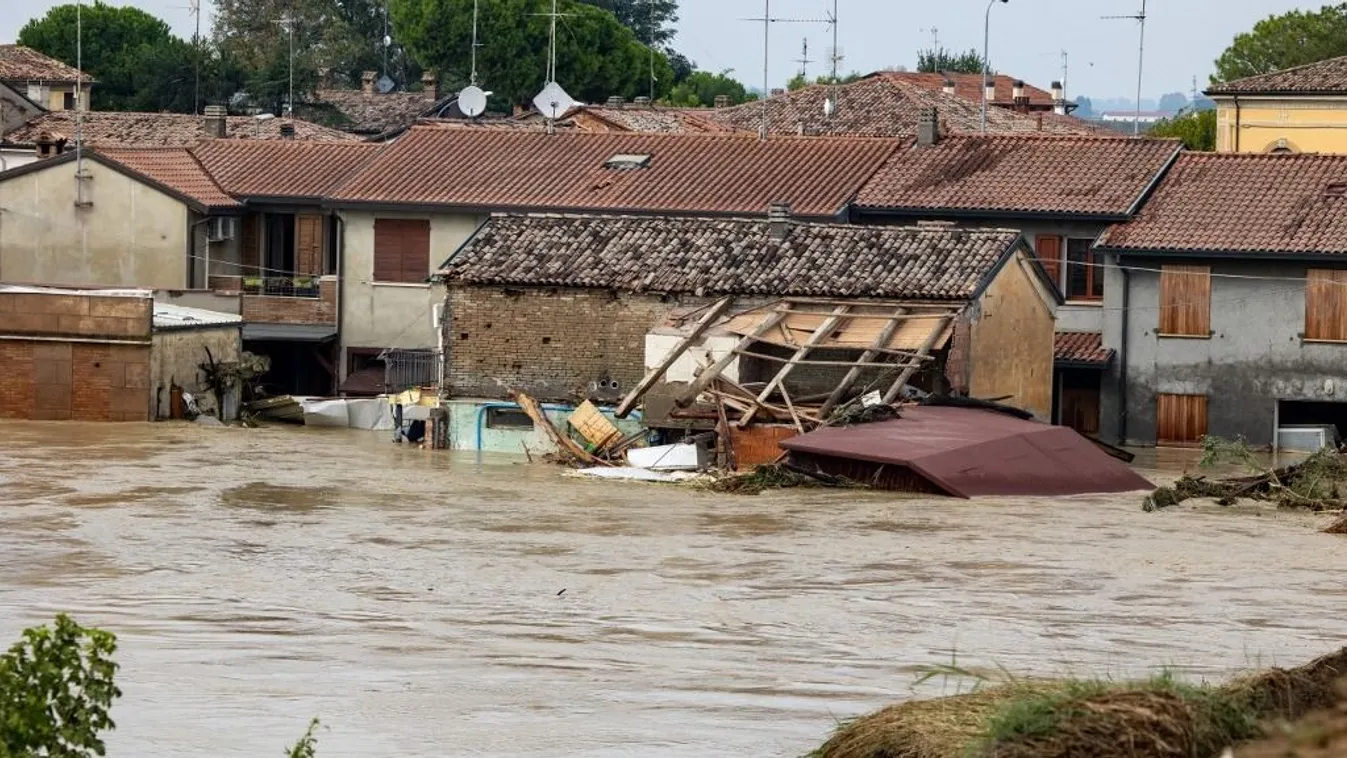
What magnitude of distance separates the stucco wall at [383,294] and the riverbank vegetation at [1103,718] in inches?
1217

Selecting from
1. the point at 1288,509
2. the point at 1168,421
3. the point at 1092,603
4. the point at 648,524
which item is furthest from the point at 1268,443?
the point at 1092,603

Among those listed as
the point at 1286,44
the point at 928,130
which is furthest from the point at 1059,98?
the point at 928,130

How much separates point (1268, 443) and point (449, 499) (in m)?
14.5

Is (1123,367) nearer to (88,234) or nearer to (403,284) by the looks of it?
(403,284)

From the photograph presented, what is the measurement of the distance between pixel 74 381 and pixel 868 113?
2634cm

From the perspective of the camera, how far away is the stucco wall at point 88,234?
43.1m

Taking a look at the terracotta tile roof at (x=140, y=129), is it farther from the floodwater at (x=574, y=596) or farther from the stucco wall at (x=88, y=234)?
the floodwater at (x=574, y=596)

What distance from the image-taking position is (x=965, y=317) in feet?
110

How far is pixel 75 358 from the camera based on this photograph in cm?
3709

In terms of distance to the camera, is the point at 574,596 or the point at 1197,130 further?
the point at 1197,130

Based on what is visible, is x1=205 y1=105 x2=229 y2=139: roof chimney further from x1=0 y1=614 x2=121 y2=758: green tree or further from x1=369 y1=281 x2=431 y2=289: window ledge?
x1=0 y1=614 x2=121 y2=758: green tree

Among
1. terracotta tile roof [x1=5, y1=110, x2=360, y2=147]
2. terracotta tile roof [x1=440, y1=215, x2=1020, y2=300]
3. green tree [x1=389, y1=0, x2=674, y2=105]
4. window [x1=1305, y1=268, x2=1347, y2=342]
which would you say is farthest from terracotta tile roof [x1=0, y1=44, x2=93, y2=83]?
window [x1=1305, y1=268, x2=1347, y2=342]

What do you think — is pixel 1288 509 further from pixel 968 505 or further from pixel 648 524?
pixel 648 524

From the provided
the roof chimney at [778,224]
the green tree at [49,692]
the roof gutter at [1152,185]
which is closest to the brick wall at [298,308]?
the roof chimney at [778,224]
